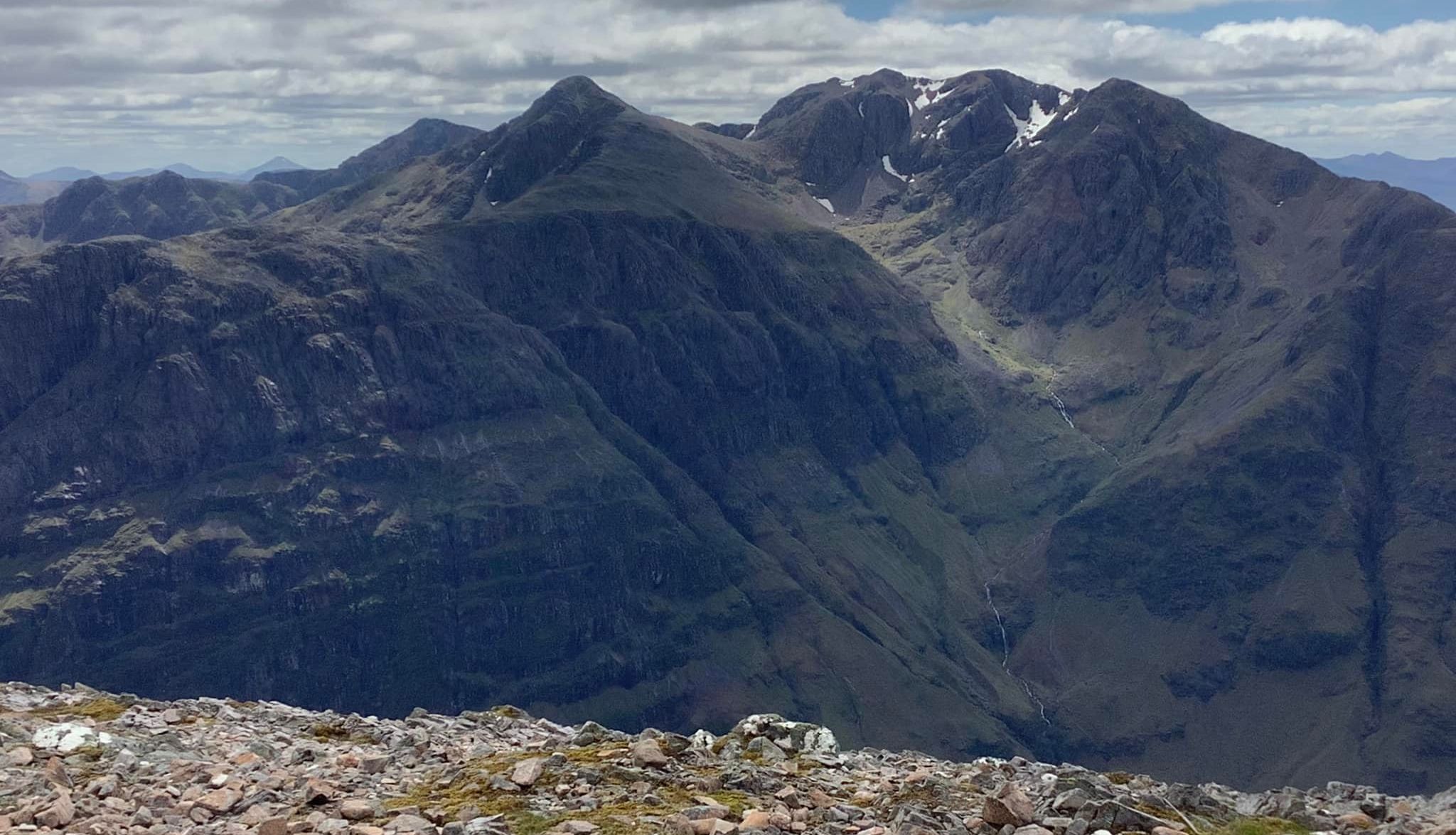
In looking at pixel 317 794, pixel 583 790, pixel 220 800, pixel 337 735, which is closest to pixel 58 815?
pixel 220 800

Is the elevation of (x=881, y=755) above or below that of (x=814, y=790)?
below

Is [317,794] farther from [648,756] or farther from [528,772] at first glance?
[648,756]

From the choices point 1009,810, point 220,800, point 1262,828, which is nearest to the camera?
point 1009,810

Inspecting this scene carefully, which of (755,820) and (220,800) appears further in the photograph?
(220,800)

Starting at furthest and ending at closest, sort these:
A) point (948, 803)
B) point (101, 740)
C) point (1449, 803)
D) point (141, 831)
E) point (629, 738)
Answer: point (629, 738) < point (101, 740) < point (1449, 803) < point (948, 803) < point (141, 831)

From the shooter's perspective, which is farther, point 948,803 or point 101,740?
point 101,740

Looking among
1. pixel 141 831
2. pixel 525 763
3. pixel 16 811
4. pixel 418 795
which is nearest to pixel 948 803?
pixel 525 763

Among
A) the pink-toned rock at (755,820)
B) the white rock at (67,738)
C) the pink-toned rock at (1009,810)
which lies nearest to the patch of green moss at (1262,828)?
the pink-toned rock at (1009,810)

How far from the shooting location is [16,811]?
138 feet

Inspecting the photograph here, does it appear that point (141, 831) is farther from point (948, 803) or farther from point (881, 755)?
point (881, 755)

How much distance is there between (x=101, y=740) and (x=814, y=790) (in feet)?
90.7

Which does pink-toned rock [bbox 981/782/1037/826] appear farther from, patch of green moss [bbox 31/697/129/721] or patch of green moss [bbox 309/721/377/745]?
patch of green moss [bbox 31/697/129/721]

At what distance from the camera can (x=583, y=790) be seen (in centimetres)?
4506

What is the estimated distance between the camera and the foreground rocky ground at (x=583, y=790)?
41000mm
